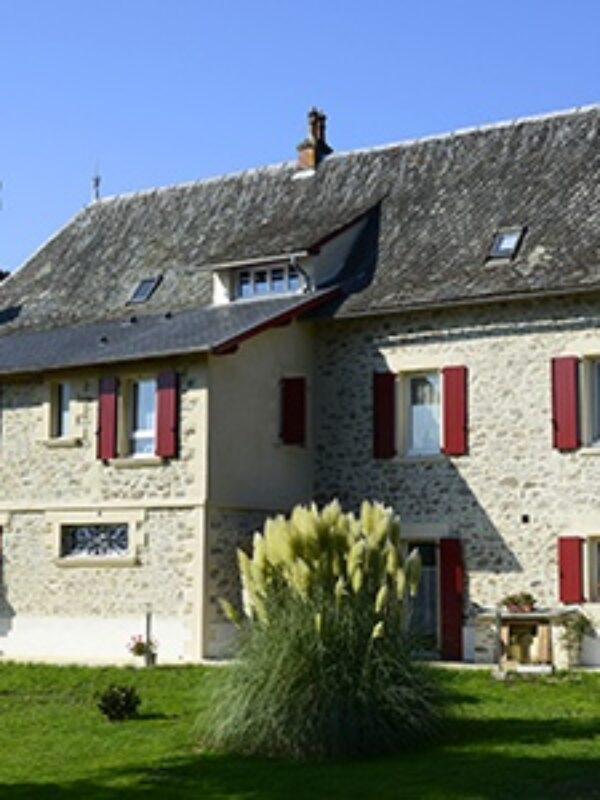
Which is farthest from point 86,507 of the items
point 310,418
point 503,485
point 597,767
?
point 597,767

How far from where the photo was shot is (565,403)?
1788 centimetres

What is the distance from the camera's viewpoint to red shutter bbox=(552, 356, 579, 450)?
17797mm

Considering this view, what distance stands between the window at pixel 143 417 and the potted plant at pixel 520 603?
5.48 metres

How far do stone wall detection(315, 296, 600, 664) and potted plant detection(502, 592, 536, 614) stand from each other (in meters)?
0.34

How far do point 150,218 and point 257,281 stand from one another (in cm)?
472

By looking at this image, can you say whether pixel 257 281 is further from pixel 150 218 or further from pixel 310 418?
pixel 150 218

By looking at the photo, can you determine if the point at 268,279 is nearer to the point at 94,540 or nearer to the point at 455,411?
the point at 455,411

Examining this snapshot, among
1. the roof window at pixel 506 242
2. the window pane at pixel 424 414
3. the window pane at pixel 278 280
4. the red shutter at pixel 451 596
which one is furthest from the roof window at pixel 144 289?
the red shutter at pixel 451 596

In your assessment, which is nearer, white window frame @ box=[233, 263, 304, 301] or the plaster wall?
the plaster wall

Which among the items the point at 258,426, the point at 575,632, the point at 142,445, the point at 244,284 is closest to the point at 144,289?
the point at 244,284

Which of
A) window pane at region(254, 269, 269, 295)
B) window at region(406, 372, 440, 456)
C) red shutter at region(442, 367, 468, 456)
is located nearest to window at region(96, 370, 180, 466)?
window pane at region(254, 269, 269, 295)

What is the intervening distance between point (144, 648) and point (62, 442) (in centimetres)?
361

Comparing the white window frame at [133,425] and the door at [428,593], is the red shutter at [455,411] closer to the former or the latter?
the door at [428,593]

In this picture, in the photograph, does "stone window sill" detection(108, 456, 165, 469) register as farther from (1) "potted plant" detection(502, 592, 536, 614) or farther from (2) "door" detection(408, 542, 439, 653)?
(1) "potted plant" detection(502, 592, 536, 614)
